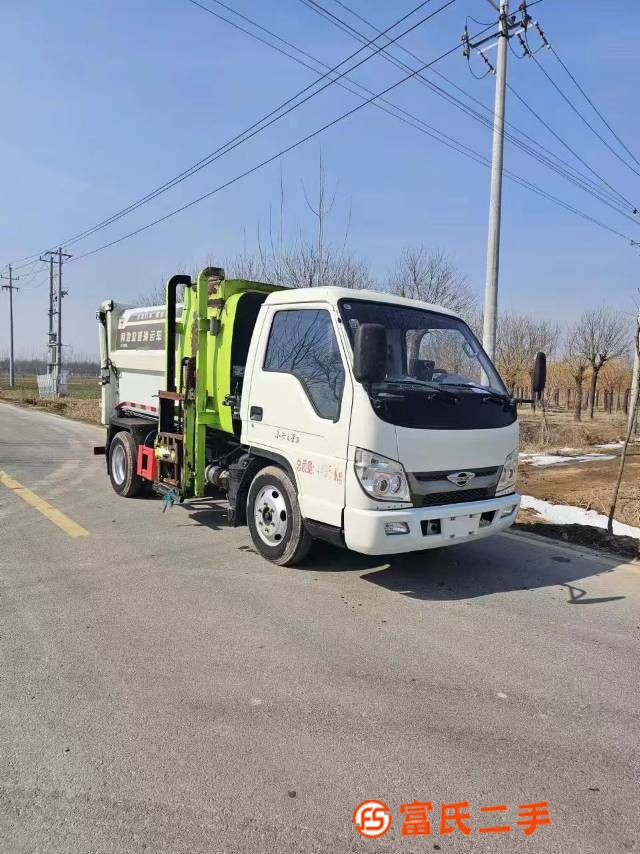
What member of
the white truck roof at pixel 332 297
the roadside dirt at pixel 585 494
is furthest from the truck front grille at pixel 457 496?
the roadside dirt at pixel 585 494

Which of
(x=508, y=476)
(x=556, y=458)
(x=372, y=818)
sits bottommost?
(x=372, y=818)

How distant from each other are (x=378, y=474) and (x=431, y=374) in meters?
1.25

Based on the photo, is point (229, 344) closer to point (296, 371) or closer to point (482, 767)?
point (296, 371)

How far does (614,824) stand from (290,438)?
3.41 metres

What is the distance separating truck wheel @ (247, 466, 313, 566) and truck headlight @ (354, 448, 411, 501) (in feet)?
2.88

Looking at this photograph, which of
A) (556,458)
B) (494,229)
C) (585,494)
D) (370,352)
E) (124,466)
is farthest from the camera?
(556,458)

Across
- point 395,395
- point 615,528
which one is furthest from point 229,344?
point 615,528

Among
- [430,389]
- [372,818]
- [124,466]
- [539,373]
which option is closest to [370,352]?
[430,389]

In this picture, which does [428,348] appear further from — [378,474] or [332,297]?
[378,474]

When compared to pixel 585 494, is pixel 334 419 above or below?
above

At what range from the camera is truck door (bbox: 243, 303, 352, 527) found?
4688 millimetres

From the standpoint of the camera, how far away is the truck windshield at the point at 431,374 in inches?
181

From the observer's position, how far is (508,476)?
17.4ft

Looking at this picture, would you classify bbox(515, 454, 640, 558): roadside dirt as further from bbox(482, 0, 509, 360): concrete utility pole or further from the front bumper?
bbox(482, 0, 509, 360): concrete utility pole
